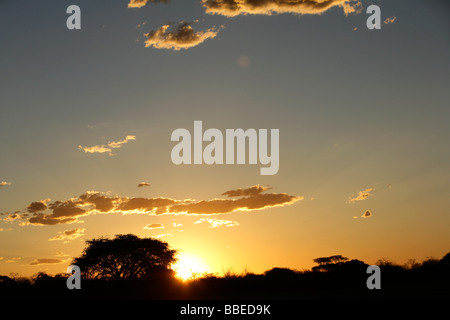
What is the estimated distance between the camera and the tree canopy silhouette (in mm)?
68375

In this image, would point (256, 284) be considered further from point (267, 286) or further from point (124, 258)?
point (124, 258)

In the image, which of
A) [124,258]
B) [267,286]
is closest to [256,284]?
[267,286]

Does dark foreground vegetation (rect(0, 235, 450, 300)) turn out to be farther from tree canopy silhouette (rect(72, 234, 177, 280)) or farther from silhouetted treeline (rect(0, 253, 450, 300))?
tree canopy silhouette (rect(72, 234, 177, 280))

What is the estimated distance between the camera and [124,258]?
2741 inches

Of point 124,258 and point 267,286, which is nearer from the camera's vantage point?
point 267,286

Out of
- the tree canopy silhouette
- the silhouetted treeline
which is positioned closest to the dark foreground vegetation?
the silhouetted treeline

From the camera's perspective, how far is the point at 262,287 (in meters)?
27.2

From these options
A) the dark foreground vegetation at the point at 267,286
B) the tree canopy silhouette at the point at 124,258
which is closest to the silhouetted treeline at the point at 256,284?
the dark foreground vegetation at the point at 267,286

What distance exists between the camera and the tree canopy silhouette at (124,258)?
68375 mm

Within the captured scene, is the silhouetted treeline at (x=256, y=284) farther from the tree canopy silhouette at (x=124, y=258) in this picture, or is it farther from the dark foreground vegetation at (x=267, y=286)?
the tree canopy silhouette at (x=124, y=258)
